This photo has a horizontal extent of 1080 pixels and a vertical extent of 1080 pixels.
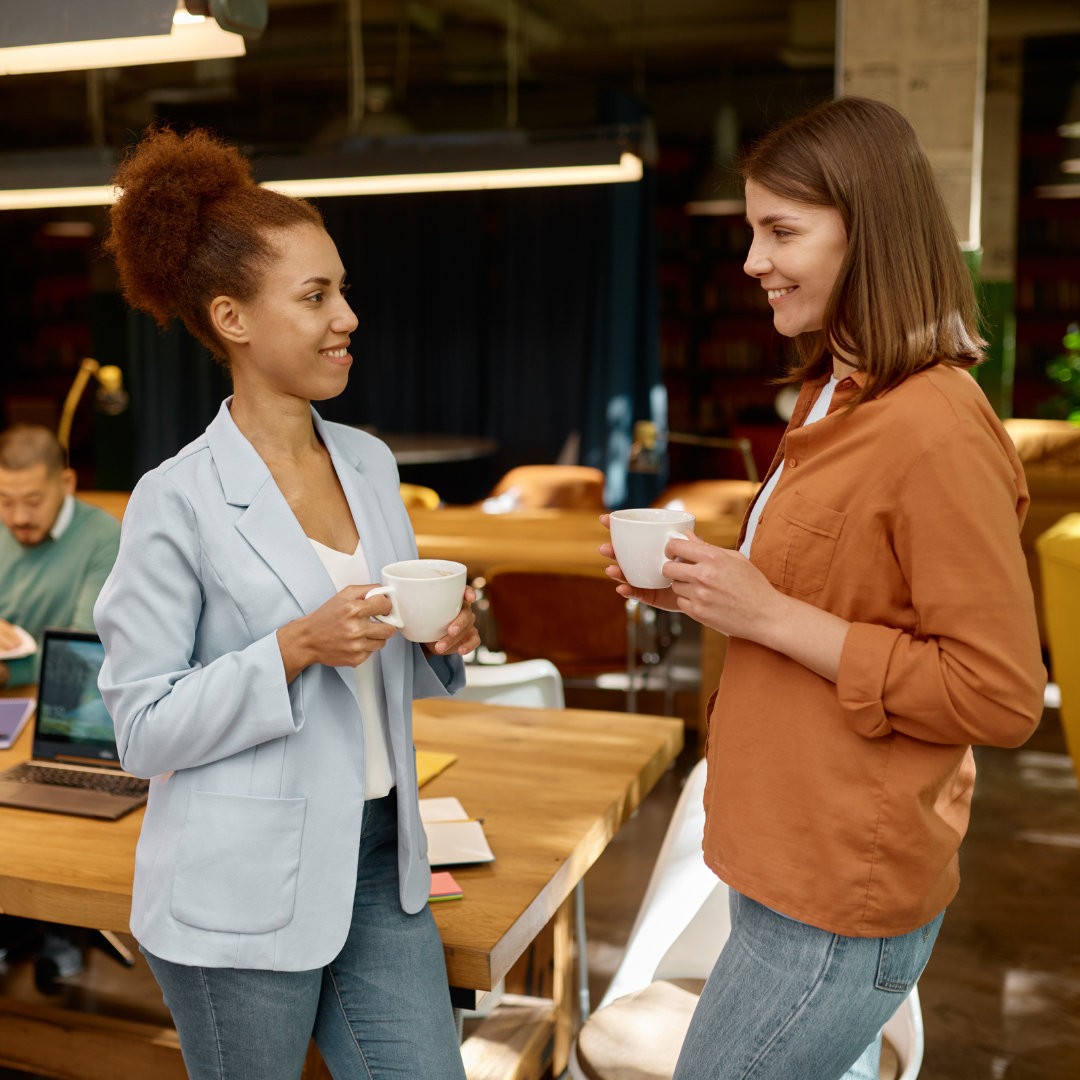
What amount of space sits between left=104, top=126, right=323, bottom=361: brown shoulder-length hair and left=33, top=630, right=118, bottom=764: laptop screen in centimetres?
87

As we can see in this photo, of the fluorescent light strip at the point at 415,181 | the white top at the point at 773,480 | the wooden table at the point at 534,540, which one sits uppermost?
the fluorescent light strip at the point at 415,181

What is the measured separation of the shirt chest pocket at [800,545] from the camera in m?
1.09

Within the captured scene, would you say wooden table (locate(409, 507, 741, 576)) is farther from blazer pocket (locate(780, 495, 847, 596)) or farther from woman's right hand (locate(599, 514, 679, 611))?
blazer pocket (locate(780, 495, 847, 596))

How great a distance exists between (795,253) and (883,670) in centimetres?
42

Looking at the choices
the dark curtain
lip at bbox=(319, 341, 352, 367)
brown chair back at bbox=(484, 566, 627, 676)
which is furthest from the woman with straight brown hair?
the dark curtain

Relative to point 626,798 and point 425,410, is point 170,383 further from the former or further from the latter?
point 626,798

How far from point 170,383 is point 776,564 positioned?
9247mm

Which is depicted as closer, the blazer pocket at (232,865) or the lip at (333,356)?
the blazer pocket at (232,865)

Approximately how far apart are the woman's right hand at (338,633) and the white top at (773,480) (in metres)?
0.42

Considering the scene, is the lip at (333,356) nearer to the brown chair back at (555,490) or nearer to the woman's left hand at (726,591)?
the woman's left hand at (726,591)

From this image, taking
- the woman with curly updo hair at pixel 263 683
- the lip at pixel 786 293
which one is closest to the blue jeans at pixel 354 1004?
the woman with curly updo hair at pixel 263 683

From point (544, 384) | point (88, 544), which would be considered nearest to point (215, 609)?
point (88, 544)

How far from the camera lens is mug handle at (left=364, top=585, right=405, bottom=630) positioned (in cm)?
120

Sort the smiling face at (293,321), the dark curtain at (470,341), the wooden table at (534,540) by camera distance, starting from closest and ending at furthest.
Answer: the smiling face at (293,321) → the wooden table at (534,540) → the dark curtain at (470,341)
